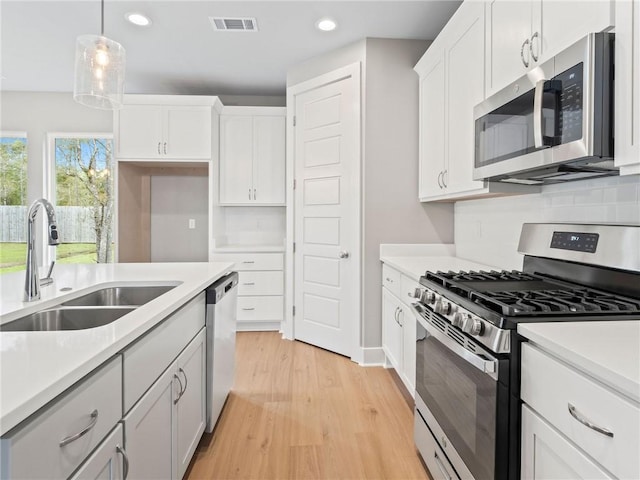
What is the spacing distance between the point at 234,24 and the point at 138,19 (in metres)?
0.74

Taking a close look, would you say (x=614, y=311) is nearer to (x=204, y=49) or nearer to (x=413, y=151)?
(x=413, y=151)

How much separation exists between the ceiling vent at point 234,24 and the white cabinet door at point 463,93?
1562 mm

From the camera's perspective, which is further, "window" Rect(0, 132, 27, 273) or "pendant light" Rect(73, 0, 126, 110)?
"window" Rect(0, 132, 27, 273)

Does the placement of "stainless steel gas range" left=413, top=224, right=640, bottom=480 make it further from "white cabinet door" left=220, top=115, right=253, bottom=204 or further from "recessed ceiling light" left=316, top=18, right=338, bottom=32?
"white cabinet door" left=220, top=115, right=253, bottom=204

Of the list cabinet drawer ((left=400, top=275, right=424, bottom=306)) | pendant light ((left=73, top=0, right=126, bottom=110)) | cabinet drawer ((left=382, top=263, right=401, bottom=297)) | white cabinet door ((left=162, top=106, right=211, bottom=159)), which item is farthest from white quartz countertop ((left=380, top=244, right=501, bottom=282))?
white cabinet door ((left=162, top=106, right=211, bottom=159))

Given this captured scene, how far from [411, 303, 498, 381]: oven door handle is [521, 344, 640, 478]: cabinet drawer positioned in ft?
0.29

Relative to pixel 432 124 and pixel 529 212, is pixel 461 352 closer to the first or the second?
pixel 529 212

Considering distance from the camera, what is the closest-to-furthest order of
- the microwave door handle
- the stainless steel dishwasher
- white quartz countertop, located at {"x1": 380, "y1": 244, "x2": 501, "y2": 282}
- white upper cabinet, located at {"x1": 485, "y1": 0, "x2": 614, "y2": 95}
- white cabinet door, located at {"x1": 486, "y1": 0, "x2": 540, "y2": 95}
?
white upper cabinet, located at {"x1": 485, "y1": 0, "x2": 614, "y2": 95}
the microwave door handle
white cabinet door, located at {"x1": 486, "y1": 0, "x2": 540, "y2": 95}
the stainless steel dishwasher
white quartz countertop, located at {"x1": 380, "y1": 244, "x2": 501, "y2": 282}

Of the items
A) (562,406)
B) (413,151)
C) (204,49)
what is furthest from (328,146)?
(562,406)

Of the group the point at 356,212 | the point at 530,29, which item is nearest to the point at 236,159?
the point at 356,212

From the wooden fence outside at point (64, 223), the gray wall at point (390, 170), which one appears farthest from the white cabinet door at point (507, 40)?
the wooden fence outside at point (64, 223)

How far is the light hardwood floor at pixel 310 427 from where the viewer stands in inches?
70.0

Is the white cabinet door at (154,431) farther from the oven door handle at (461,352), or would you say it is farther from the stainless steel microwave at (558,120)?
the stainless steel microwave at (558,120)

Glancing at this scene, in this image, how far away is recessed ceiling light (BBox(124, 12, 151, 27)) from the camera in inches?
112
